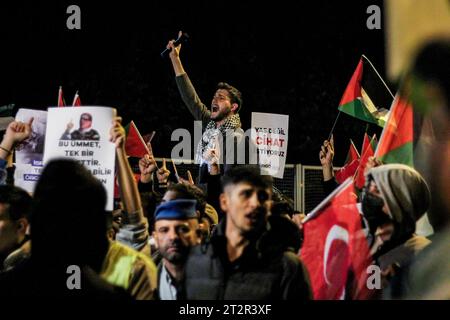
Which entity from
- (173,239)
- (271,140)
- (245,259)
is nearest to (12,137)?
(173,239)

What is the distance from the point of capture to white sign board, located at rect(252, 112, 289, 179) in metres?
7.65

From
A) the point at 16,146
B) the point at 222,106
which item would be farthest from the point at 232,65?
the point at 16,146

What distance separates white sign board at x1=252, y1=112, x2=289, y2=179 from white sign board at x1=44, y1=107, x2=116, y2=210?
3.16 metres

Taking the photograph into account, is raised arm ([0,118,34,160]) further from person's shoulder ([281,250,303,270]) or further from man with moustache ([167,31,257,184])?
person's shoulder ([281,250,303,270])

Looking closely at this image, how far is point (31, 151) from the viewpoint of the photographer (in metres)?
5.34

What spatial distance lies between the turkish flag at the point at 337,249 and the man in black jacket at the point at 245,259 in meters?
0.49

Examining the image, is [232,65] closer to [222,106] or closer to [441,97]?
[222,106]

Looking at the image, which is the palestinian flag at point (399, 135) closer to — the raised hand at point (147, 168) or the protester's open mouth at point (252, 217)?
the protester's open mouth at point (252, 217)

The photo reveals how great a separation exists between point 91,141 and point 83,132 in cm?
10

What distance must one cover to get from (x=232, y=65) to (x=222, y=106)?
9.29m

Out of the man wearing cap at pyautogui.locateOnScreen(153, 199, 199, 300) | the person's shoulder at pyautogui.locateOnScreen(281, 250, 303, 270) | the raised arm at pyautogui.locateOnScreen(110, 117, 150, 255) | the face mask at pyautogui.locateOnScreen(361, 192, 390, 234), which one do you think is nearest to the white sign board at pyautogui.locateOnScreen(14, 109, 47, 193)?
the raised arm at pyautogui.locateOnScreen(110, 117, 150, 255)

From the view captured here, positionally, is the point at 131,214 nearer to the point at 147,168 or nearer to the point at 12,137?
the point at 12,137

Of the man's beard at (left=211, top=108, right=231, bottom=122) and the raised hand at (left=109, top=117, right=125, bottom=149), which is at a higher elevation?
the man's beard at (left=211, top=108, right=231, bottom=122)
